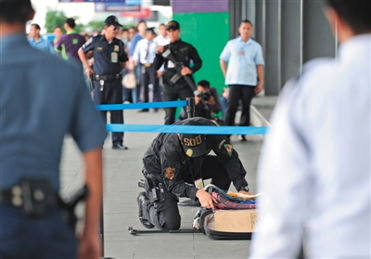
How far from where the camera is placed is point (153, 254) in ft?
24.7

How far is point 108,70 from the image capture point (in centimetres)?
1479

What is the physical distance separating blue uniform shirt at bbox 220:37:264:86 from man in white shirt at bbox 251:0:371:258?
39.9 feet

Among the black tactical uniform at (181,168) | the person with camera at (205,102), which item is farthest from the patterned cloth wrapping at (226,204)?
the person with camera at (205,102)

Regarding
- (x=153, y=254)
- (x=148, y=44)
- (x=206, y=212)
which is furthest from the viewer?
(x=148, y=44)

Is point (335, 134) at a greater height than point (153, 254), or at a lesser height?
greater

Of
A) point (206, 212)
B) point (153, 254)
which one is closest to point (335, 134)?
point (153, 254)

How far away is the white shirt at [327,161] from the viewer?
2895 millimetres

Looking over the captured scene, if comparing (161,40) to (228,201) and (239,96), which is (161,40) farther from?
(228,201)

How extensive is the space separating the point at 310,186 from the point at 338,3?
52 centimetres

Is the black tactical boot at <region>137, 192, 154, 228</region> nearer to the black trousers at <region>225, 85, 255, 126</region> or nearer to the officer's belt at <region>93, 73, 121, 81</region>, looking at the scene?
the officer's belt at <region>93, 73, 121, 81</region>

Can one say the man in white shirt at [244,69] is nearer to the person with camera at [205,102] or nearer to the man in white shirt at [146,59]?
the person with camera at [205,102]

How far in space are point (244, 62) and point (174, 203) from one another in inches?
273

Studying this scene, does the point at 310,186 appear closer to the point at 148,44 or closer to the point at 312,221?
the point at 312,221

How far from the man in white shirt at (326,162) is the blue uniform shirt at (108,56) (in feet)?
38.9
